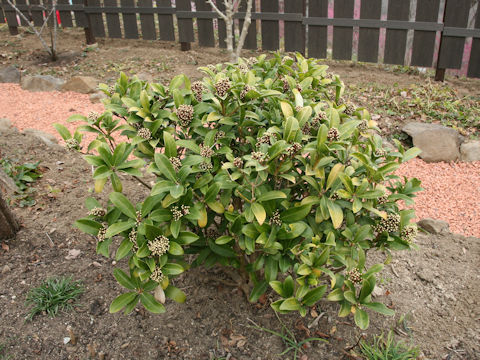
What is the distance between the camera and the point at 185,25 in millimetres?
7516

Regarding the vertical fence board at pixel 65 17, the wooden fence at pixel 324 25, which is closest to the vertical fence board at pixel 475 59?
the wooden fence at pixel 324 25

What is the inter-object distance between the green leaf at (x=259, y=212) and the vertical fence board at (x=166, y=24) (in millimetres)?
6823

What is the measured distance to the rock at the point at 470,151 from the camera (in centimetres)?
476

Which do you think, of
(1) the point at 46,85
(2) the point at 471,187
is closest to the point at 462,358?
(2) the point at 471,187

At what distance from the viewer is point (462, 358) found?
2.30 m

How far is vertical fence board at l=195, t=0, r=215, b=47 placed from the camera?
7.33 metres

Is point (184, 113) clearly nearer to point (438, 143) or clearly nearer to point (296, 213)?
point (296, 213)

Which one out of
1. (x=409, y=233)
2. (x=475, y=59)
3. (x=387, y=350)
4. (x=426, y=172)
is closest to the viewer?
(x=409, y=233)

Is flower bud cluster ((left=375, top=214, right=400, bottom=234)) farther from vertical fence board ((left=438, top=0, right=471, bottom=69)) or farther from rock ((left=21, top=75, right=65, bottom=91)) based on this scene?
rock ((left=21, top=75, right=65, bottom=91))

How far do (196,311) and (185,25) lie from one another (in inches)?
245

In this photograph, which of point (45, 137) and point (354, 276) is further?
point (45, 137)

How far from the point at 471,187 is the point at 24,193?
4.41 m

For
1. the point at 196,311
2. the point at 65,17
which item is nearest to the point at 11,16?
the point at 65,17

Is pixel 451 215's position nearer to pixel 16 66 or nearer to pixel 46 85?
pixel 46 85
